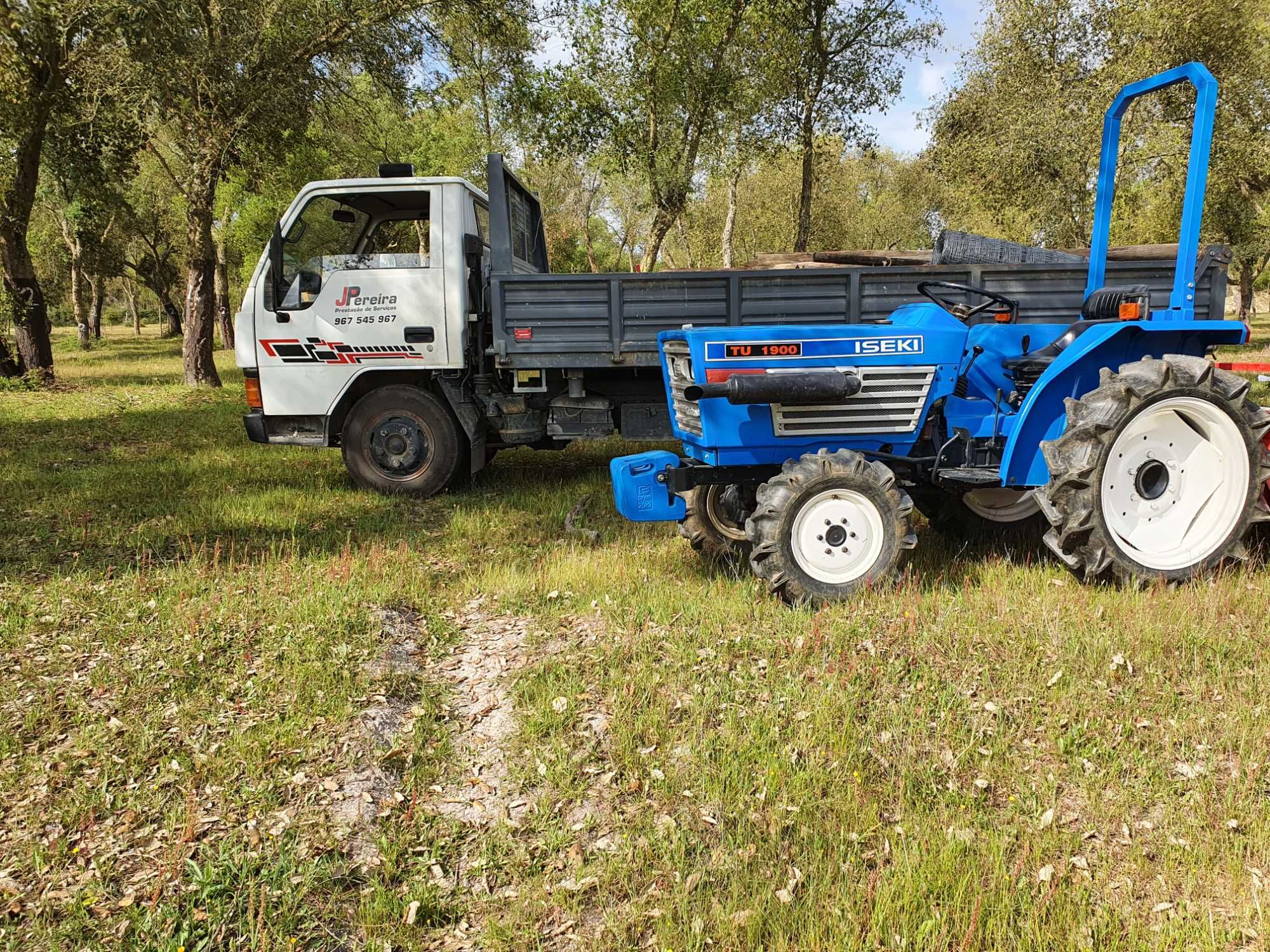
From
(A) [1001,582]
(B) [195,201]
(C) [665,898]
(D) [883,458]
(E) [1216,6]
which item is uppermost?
(E) [1216,6]

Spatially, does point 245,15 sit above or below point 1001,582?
above

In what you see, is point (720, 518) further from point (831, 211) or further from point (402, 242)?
point (831, 211)

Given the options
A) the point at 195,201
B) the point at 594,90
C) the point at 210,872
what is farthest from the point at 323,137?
the point at 210,872

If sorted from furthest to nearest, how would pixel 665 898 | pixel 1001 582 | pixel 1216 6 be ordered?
pixel 1216 6 < pixel 1001 582 < pixel 665 898

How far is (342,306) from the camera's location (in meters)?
7.03

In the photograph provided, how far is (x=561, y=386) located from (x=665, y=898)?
5052mm

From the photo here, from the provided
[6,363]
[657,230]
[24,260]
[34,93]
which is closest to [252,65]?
[34,93]

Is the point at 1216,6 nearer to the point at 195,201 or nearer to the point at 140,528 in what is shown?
the point at 195,201

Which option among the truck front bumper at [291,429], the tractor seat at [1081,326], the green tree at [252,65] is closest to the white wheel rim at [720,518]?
the tractor seat at [1081,326]

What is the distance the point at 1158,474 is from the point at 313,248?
6.23m

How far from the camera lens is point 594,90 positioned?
15.8m

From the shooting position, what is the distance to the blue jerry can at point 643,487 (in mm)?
4914

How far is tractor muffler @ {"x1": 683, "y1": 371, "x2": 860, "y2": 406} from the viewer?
4.27m

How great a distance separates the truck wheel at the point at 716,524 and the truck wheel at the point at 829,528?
2.74 feet
